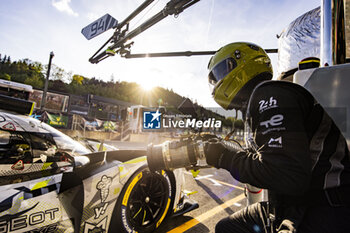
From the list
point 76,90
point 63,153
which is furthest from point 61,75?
point 63,153

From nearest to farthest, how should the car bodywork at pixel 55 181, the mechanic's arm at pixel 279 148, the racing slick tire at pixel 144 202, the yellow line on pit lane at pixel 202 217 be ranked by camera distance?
the mechanic's arm at pixel 279 148 < the car bodywork at pixel 55 181 < the racing slick tire at pixel 144 202 < the yellow line on pit lane at pixel 202 217

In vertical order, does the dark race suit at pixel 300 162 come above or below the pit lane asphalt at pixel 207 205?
above

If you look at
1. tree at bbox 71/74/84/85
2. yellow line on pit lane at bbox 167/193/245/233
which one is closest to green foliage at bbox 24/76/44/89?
tree at bbox 71/74/84/85

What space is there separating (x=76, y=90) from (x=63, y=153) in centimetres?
5764

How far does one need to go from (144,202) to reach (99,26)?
7165mm

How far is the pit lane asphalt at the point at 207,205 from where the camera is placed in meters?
2.47

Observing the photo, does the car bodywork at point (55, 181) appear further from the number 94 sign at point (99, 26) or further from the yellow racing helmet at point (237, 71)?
the number 94 sign at point (99, 26)

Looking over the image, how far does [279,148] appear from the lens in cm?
92

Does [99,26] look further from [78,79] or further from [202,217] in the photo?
[78,79]

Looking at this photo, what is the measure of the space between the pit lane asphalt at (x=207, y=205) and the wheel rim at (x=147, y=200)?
215 millimetres

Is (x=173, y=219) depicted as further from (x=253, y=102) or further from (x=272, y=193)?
(x=253, y=102)

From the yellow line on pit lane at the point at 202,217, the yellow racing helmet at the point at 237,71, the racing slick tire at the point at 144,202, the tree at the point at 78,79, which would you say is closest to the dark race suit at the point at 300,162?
the yellow racing helmet at the point at 237,71

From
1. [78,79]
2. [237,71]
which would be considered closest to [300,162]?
[237,71]

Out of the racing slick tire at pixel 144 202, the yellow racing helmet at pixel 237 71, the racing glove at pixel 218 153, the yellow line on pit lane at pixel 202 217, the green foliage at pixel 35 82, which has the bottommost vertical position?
the yellow line on pit lane at pixel 202 217
